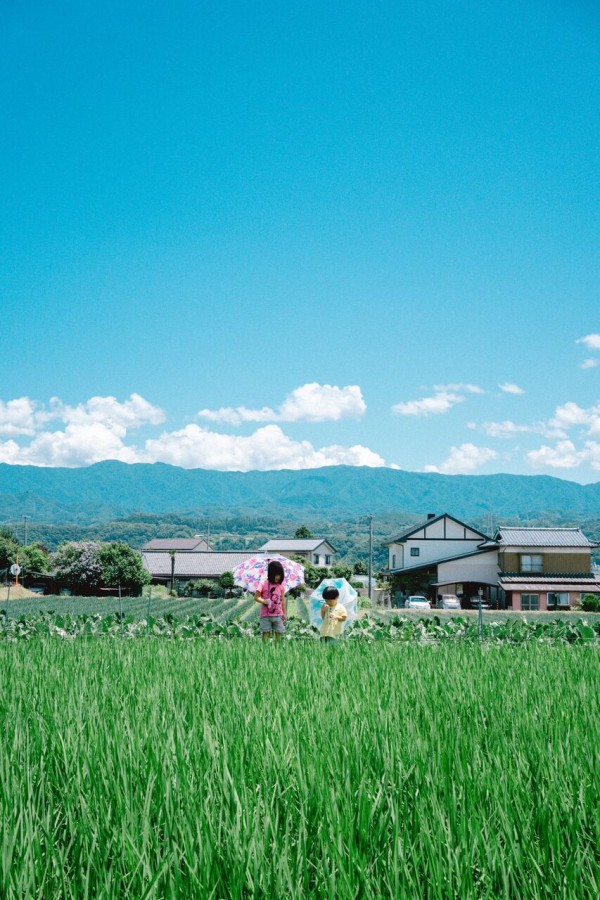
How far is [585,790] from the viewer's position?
7.39 ft

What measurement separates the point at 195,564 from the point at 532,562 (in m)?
36.6

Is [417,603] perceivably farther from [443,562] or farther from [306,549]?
[306,549]

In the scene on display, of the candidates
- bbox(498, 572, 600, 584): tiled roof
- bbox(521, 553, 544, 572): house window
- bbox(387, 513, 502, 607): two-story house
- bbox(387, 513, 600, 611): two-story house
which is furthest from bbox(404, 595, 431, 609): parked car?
bbox(521, 553, 544, 572): house window

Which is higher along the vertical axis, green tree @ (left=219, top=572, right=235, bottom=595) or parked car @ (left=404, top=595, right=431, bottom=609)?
green tree @ (left=219, top=572, right=235, bottom=595)

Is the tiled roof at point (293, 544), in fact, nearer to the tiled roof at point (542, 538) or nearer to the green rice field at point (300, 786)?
the tiled roof at point (542, 538)

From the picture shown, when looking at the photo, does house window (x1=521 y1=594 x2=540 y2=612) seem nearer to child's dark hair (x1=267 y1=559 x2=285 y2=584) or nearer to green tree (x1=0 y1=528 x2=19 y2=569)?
child's dark hair (x1=267 y1=559 x2=285 y2=584)

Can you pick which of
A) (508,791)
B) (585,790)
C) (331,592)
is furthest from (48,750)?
(331,592)

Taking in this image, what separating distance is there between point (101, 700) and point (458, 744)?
219cm

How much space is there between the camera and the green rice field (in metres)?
1.58

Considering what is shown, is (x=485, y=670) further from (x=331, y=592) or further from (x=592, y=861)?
(x=592, y=861)

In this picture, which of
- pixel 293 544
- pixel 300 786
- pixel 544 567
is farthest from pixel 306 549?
pixel 300 786

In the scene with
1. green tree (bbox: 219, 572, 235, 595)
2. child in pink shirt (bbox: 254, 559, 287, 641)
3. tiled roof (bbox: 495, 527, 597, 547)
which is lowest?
green tree (bbox: 219, 572, 235, 595)

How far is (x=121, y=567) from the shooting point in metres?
49.5

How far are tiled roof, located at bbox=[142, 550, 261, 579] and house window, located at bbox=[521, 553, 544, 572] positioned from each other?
29.9m
